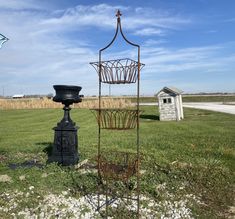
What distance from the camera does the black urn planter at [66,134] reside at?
6062 millimetres

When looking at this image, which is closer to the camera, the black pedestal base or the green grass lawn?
the green grass lawn

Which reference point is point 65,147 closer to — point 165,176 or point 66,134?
point 66,134

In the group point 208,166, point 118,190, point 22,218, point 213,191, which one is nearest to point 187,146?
point 208,166

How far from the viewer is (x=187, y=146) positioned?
8242 mm

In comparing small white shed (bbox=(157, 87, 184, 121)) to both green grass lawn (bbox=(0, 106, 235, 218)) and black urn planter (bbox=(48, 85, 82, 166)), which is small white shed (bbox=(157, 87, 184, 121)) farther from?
black urn planter (bbox=(48, 85, 82, 166))

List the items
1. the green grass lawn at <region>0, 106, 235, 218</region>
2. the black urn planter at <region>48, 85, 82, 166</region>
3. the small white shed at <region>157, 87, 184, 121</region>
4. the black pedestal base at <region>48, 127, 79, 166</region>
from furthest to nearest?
the small white shed at <region>157, 87, 184, 121</region> < the black pedestal base at <region>48, 127, 79, 166</region> < the black urn planter at <region>48, 85, 82, 166</region> < the green grass lawn at <region>0, 106, 235, 218</region>

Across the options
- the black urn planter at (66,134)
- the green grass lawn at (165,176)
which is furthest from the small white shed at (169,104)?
the black urn planter at (66,134)

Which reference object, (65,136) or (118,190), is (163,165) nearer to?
(118,190)

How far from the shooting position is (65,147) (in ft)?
20.5

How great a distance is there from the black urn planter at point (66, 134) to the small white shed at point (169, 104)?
10.2 meters

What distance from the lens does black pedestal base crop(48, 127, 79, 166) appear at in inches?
243

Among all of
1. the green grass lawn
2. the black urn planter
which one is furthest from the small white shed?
the black urn planter

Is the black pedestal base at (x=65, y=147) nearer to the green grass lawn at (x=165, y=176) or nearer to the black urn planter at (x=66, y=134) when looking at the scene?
the black urn planter at (x=66, y=134)

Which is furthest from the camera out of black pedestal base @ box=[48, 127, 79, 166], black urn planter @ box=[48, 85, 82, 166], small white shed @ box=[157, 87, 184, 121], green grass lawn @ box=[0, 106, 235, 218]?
small white shed @ box=[157, 87, 184, 121]
